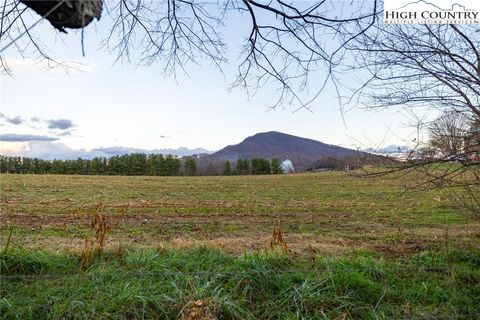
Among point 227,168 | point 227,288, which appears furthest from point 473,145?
point 227,168

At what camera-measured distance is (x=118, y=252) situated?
4.30 metres

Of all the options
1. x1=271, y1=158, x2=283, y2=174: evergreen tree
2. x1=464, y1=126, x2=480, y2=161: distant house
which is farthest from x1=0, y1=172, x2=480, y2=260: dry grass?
x1=271, y1=158, x2=283, y2=174: evergreen tree

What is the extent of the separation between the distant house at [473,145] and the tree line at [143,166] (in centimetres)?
3880

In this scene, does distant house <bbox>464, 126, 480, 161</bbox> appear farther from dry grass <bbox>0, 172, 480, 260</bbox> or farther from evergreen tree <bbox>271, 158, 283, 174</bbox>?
evergreen tree <bbox>271, 158, 283, 174</bbox>

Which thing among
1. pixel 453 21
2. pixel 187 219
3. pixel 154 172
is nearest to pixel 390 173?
pixel 453 21

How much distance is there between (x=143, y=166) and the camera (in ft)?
162

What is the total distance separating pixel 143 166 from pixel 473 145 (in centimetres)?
4728

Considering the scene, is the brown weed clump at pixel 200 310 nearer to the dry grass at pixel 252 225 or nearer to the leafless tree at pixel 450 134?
the dry grass at pixel 252 225

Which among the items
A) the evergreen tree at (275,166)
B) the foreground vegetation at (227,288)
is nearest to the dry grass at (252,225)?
the foreground vegetation at (227,288)

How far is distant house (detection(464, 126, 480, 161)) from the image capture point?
4508 millimetres

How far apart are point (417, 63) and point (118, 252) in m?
4.20

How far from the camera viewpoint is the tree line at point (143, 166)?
146 feet

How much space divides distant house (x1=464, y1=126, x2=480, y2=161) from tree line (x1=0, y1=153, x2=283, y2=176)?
38.8m

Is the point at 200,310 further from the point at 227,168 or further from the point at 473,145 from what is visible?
the point at 227,168
